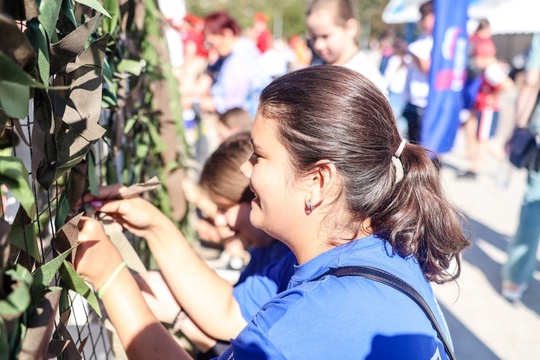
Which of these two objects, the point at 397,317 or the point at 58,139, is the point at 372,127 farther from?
the point at 58,139

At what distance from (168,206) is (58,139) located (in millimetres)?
1442

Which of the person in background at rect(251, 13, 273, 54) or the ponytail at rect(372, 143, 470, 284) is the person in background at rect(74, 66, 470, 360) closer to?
the ponytail at rect(372, 143, 470, 284)

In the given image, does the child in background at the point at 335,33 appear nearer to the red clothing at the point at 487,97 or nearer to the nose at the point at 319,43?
the nose at the point at 319,43

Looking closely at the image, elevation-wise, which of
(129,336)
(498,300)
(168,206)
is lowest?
(498,300)

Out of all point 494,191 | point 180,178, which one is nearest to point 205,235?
point 180,178

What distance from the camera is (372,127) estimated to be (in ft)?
4.15

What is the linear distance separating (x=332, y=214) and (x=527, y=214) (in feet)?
8.00

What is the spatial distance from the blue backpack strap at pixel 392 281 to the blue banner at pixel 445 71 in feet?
8.64

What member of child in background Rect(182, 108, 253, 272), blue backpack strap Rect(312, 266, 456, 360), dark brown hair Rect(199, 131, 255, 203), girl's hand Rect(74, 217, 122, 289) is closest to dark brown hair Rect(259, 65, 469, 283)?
blue backpack strap Rect(312, 266, 456, 360)

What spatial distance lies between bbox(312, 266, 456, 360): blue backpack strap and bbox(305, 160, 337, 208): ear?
0.54ft

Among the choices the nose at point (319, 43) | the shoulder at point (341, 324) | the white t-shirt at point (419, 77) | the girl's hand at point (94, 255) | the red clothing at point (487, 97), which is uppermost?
the nose at point (319, 43)

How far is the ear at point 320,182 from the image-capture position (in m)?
1.25

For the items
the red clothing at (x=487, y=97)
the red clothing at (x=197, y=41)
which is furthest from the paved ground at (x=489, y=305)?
the red clothing at (x=197, y=41)

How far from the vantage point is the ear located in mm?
1253
